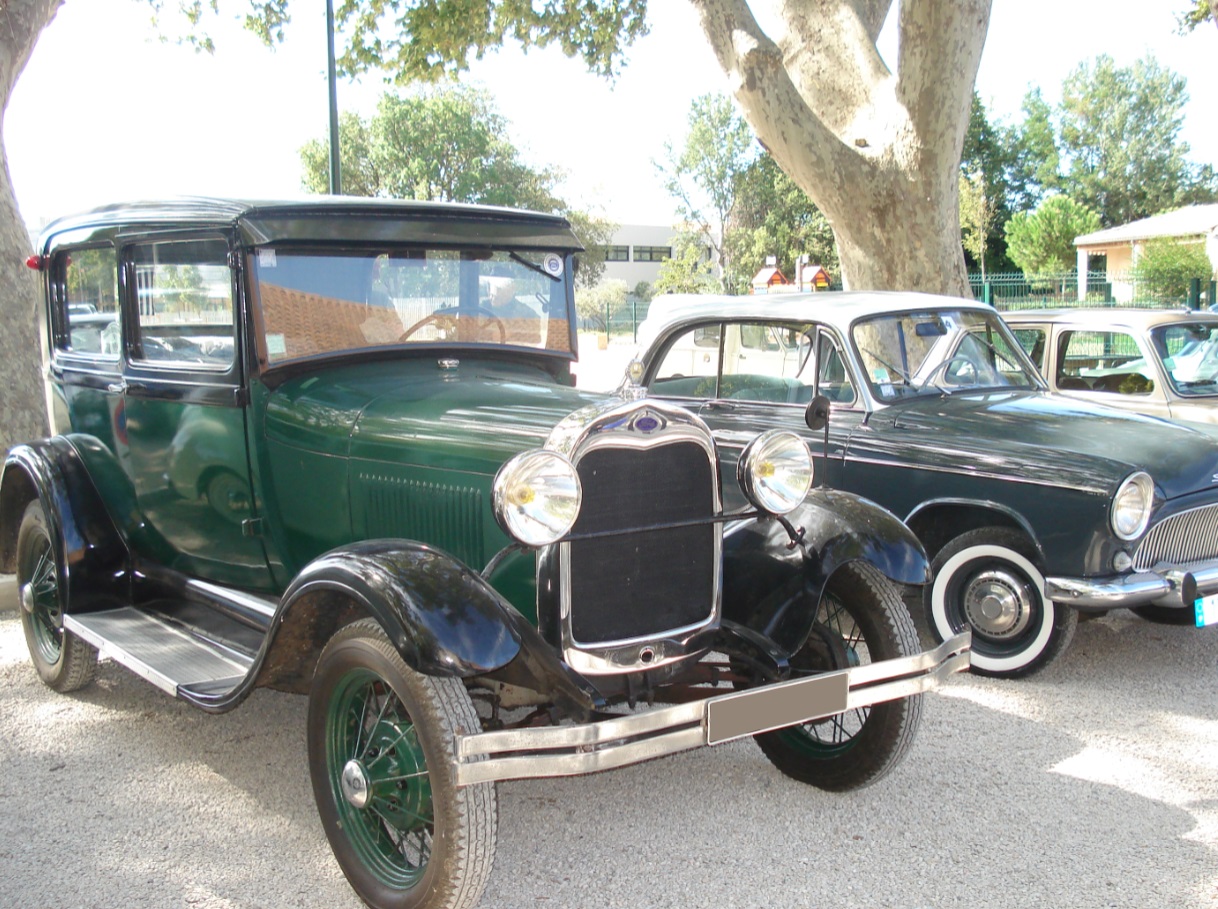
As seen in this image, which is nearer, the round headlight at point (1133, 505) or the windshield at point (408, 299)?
the windshield at point (408, 299)

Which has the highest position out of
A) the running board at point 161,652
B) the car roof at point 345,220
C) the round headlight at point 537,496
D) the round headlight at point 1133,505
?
the car roof at point 345,220

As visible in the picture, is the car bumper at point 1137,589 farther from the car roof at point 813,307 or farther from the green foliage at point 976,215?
the green foliage at point 976,215

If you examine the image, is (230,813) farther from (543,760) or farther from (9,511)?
(9,511)

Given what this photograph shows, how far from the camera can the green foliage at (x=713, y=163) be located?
174 ft

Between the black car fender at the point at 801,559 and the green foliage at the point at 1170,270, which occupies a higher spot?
the green foliage at the point at 1170,270

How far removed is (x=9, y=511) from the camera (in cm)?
496

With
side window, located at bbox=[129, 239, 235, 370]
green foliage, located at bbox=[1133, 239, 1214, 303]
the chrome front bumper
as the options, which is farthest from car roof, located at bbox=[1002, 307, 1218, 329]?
green foliage, located at bbox=[1133, 239, 1214, 303]

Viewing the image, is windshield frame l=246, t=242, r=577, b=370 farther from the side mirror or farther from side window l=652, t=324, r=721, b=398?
side window l=652, t=324, r=721, b=398

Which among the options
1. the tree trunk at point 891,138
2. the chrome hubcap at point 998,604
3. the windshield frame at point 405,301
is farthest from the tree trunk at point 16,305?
the chrome hubcap at point 998,604

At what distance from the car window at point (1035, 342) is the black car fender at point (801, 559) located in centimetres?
429

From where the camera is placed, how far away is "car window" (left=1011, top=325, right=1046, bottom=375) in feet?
24.3

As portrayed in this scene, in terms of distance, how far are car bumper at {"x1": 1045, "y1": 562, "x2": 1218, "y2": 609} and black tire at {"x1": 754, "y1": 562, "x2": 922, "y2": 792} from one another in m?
1.28

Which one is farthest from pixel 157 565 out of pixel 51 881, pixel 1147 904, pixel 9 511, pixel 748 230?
pixel 748 230

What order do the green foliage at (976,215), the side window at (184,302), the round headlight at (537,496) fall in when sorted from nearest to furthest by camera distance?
1. the round headlight at (537,496)
2. the side window at (184,302)
3. the green foliage at (976,215)
